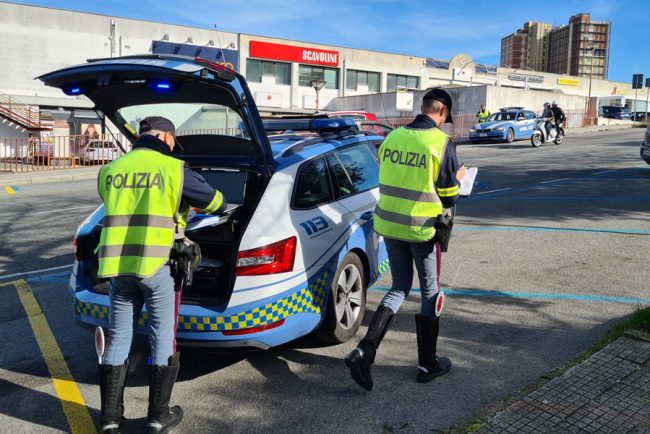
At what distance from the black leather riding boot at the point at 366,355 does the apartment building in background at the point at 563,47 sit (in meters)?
148

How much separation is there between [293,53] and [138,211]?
152 feet

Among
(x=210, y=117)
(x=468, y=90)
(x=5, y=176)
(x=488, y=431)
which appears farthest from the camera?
(x=468, y=90)

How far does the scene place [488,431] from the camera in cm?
308

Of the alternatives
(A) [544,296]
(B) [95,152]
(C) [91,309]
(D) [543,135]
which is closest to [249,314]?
(C) [91,309]

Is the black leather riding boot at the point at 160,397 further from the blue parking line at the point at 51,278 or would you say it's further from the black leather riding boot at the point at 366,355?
the blue parking line at the point at 51,278

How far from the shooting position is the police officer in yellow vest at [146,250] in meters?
3.16

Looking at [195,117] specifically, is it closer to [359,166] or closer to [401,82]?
[359,166]

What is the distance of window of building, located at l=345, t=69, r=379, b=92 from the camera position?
51844 mm

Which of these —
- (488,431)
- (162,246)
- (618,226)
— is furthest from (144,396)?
(618,226)

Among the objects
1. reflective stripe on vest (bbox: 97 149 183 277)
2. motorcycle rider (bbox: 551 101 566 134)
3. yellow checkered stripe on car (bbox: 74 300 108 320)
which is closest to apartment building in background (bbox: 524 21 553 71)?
motorcycle rider (bbox: 551 101 566 134)

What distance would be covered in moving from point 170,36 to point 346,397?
1595 inches

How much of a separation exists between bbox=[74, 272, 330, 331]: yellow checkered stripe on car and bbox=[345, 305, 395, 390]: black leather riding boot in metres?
0.48

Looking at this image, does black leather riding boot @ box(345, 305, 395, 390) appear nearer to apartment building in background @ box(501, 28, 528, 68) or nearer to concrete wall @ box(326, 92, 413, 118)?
concrete wall @ box(326, 92, 413, 118)

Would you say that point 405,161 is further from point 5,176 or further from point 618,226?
point 5,176
